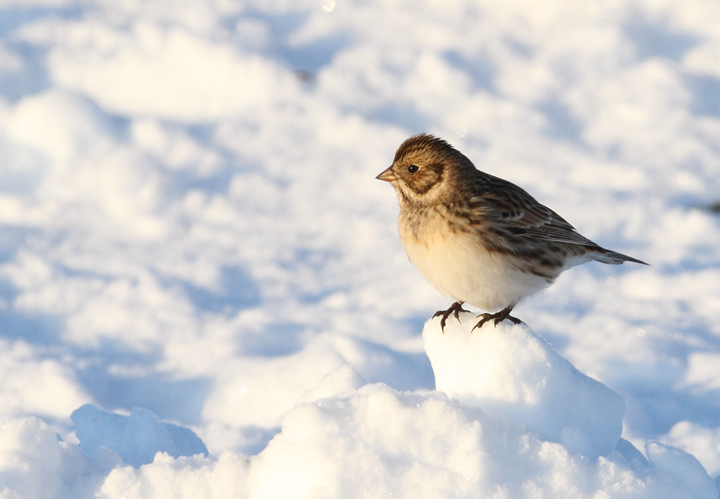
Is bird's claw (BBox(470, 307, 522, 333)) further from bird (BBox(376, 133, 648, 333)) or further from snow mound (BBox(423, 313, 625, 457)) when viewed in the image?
snow mound (BBox(423, 313, 625, 457))

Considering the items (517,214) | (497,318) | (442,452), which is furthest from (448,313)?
(442,452)

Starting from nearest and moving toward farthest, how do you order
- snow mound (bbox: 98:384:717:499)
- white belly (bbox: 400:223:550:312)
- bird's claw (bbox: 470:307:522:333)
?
snow mound (bbox: 98:384:717:499)
bird's claw (bbox: 470:307:522:333)
white belly (bbox: 400:223:550:312)

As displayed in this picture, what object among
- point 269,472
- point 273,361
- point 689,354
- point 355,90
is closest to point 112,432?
point 269,472

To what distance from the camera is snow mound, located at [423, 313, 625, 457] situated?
2914mm

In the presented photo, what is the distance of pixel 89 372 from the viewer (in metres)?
4.92

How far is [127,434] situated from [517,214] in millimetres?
2364

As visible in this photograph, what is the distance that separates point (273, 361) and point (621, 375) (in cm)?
256

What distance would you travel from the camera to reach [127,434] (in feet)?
11.5

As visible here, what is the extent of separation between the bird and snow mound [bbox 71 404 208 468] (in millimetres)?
1544

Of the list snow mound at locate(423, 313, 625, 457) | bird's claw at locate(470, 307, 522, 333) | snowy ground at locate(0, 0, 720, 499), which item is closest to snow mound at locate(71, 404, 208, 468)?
snowy ground at locate(0, 0, 720, 499)

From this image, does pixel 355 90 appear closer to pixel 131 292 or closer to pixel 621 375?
pixel 131 292

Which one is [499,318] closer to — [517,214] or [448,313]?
[448,313]

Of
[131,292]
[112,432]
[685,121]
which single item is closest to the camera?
[112,432]

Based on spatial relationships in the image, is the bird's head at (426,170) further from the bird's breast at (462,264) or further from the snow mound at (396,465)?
the snow mound at (396,465)
